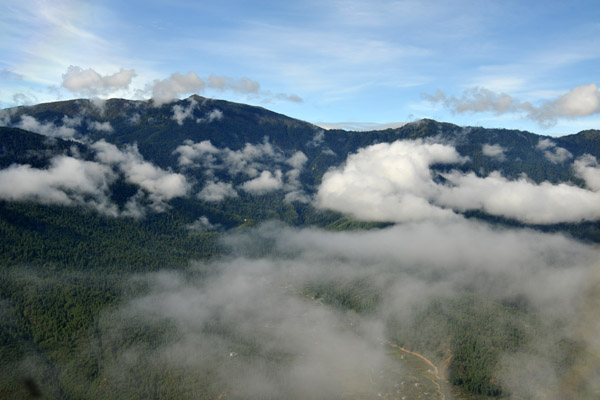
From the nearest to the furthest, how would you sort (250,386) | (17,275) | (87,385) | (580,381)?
(87,385) < (250,386) < (580,381) < (17,275)

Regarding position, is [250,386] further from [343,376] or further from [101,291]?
[101,291]

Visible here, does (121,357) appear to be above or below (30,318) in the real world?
below

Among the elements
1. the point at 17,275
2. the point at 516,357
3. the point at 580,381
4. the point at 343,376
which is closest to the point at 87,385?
the point at 17,275

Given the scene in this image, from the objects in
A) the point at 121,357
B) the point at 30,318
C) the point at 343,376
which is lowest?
the point at 343,376

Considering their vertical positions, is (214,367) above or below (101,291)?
below

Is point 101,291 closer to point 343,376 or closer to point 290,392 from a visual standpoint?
point 290,392

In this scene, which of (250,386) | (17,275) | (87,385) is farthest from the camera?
(17,275)

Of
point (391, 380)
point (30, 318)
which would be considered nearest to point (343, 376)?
point (391, 380)

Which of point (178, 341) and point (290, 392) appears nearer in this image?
point (290, 392)

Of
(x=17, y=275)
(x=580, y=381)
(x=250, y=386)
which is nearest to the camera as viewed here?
(x=250, y=386)
